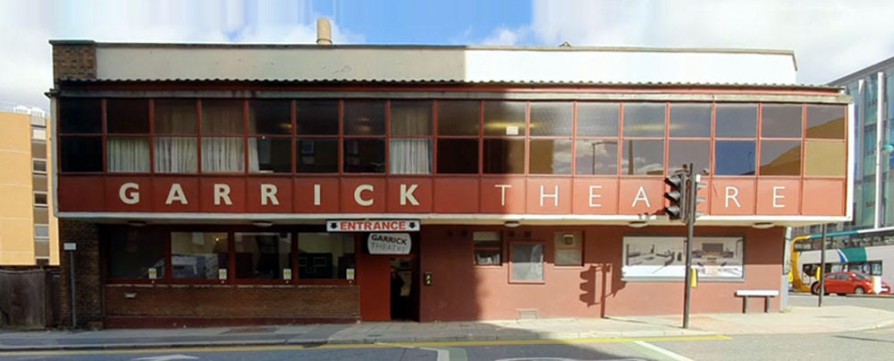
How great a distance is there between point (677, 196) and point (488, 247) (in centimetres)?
466

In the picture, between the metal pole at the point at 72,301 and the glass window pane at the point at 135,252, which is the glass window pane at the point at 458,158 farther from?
the metal pole at the point at 72,301

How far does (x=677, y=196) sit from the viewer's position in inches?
371

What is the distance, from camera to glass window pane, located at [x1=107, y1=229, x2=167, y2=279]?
11.0 metres

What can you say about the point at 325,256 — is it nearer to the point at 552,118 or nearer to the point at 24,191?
the point at 552,118

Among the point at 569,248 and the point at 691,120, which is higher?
the point at 691,120

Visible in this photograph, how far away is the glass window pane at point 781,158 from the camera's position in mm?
10125

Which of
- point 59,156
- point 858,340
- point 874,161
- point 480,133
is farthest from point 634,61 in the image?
point 874,161

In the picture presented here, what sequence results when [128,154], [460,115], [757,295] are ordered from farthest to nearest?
[757,295]
[460,115]
[128,154]

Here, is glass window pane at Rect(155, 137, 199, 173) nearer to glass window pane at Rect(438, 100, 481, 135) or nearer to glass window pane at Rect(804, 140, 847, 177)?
glass window pane at Rect(438, 100, 481, 135)

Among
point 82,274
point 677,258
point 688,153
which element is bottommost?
point 82,274

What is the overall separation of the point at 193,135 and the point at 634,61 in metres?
11.4

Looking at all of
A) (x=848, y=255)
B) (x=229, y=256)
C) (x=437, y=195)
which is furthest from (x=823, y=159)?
(x=848, y=255)

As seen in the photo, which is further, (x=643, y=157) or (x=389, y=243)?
(x=389, y=243)

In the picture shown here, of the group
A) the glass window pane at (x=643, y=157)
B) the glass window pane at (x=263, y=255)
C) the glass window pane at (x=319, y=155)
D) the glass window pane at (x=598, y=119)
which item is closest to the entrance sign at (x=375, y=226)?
the glass window pane at (x=319, y=155)
